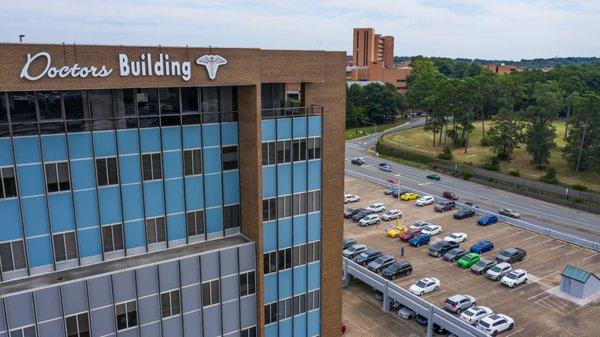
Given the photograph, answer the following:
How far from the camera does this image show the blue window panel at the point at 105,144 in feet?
75.8

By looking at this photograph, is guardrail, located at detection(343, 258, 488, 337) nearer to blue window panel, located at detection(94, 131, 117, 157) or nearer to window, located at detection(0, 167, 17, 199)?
blue window panel, located at detection(94, 131, 117, 157)

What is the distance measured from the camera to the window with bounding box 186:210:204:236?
2658 centimetres

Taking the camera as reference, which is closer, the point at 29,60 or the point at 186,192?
the point at 29,60

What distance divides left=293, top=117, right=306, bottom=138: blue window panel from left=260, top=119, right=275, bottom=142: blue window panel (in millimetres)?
1410

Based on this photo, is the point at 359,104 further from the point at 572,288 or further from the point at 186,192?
the point at 186,192

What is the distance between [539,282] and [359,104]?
101 m

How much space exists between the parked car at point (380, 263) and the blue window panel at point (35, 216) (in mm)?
35513

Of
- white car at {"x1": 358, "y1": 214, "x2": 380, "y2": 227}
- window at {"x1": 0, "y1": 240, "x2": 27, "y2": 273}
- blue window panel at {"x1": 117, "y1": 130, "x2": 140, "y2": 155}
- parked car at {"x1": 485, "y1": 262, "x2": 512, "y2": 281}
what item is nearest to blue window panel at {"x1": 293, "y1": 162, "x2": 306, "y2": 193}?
blue window panel at {"x1": 117, "y1": 130, "x2": 140, "y2": 155}

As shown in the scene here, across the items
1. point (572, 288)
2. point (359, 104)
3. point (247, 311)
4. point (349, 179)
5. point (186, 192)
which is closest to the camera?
point (186, 192)

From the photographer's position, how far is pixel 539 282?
4916cm

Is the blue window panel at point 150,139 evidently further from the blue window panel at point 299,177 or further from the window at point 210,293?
the blue window panel at point 299,177

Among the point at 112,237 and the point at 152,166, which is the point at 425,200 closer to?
the point at 152,166

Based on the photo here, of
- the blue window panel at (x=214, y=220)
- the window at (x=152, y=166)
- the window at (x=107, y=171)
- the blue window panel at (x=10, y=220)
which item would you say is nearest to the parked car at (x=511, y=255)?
the blue window panel at (x=214, y=220)

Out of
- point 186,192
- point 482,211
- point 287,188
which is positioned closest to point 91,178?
point 186,192
